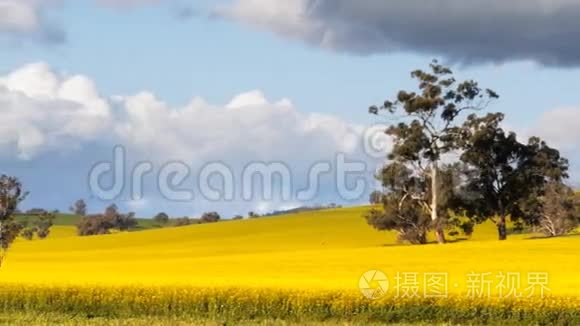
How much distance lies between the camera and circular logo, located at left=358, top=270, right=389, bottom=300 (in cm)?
3128

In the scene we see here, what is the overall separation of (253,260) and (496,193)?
36168mm

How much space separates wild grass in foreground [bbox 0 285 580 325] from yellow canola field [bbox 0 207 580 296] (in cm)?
60

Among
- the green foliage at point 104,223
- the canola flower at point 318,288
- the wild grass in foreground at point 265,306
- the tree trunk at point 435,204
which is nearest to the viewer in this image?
the wild grass in foreground at point 265,306

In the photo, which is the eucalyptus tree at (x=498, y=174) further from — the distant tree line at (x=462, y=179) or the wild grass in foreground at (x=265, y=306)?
the wild grass in foreground at (x=265, y=306)

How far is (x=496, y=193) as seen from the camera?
84.4 metres

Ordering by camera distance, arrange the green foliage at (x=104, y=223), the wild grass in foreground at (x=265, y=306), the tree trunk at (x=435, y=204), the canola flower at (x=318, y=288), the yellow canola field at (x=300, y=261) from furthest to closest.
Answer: the green foliage at (x=104, y=223) → the tree trunk at (x=435, y=204) → the yellow canola field at (x=300, y=261) → the canola flower at (x=318, y=288) → the wild grass in foreground at (x=265, y=306)

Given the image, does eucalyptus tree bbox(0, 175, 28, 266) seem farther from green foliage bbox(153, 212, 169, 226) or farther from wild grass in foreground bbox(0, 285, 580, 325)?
green foliage bbox(153, 212, 169, 226)

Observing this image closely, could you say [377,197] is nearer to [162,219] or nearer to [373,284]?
[373,284]

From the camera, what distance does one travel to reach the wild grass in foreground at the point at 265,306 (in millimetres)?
29734

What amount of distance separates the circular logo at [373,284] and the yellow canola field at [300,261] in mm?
328

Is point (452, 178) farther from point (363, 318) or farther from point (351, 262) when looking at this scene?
point (363, 318)

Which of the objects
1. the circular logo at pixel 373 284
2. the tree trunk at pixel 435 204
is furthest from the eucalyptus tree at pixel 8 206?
the tree trunk at pixel 435 204

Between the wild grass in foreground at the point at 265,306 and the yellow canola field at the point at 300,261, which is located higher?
the yellow canola field at the point at 300,261

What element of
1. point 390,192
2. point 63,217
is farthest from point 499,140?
point 63,217
